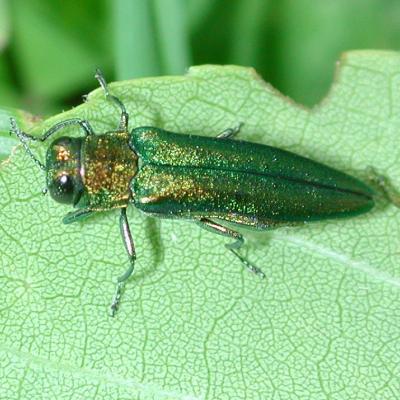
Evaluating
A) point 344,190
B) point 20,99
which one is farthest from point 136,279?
point 20,99

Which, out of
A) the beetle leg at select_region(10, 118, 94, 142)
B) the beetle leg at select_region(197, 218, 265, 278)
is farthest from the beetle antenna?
the beetle leg at select_region(197, 218, 265, 278)

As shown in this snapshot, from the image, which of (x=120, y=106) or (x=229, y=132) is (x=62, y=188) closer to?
(x=120, y=106)

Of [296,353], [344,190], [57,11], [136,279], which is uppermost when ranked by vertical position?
[57,11]

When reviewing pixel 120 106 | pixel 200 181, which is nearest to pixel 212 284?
pixel 200 181

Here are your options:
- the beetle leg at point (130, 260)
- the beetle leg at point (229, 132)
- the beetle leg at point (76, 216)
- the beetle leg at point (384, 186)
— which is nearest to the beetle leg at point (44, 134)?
the beetle leg at point (76, 216)

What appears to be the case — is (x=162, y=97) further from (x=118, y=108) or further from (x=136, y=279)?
(x=136, y=279)

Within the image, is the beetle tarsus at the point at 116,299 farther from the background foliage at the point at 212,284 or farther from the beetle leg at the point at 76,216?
the beetle leg at the point at 76,216

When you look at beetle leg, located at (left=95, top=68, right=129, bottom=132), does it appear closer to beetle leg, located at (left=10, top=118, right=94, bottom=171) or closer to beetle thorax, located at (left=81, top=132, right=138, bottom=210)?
beetle thorax, located at (left=81, top=132, right=138, bottom=210)
